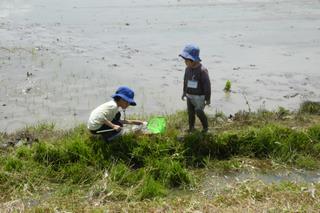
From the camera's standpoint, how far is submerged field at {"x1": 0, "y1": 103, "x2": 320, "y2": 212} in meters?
4.66

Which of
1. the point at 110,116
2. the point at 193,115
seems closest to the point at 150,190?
the point at 110,116

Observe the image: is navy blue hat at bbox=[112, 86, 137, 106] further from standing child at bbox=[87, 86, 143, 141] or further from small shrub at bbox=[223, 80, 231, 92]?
small shrub at bbox=[223, 80, 231, 92]

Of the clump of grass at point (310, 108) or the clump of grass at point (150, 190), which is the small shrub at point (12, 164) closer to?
the clump of grass at point (150, 190)

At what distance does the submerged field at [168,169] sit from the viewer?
184 inches

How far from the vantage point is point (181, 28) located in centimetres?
1423

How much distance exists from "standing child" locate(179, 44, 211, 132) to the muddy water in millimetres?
1740

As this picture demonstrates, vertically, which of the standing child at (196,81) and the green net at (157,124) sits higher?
the standing child at (196,81)

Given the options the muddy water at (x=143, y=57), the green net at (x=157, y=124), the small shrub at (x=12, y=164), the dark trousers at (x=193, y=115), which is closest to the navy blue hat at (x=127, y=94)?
the green net at (x=157, y=124)

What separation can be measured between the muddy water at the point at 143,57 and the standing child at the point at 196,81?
1.74m

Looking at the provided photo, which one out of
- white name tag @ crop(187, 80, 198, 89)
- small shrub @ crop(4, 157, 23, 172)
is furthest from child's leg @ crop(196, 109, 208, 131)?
small shrub @ crop(4, 157, 23, 172)

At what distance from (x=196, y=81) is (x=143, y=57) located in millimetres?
5058

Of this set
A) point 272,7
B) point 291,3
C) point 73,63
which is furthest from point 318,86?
point 291,3

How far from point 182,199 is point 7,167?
2.16m

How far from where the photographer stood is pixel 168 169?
5547mm
